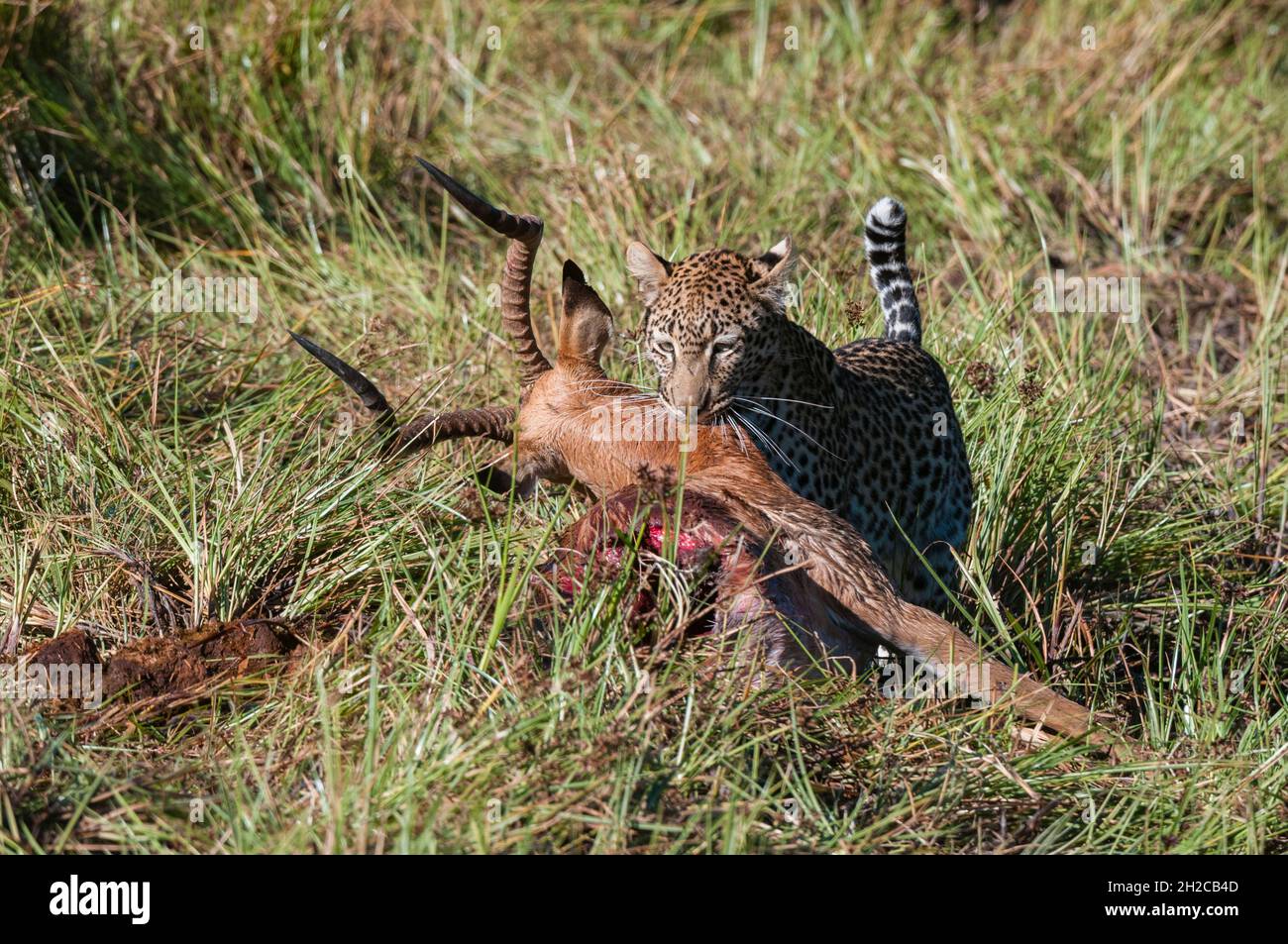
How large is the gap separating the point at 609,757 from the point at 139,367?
9.69ft

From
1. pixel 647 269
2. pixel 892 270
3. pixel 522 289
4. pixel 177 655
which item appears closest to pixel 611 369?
pixel 647 269

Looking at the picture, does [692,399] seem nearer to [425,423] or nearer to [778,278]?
[778,278]

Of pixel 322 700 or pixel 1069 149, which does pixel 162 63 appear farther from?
pixel 322 700

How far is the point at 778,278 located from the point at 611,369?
0.89 metres

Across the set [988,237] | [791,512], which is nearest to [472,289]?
[988,237]

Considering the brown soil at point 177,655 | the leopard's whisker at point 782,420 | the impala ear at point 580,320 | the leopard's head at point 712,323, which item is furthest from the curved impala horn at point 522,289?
the brown soil at point 177,655

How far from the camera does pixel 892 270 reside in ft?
20.7

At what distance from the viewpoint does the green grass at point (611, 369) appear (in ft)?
12.5

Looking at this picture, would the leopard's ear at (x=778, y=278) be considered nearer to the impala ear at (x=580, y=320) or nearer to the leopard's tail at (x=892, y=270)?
the impala ear at (x=580, y=320)

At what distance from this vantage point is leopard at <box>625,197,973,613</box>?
5.21 meters

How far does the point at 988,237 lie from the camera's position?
7.91 m

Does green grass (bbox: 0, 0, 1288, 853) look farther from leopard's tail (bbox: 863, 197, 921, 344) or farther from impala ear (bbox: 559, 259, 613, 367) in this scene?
impala ear (bbox: 559, 259, 613, 367)

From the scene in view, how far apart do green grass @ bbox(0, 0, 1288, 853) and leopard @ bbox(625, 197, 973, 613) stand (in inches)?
7.6

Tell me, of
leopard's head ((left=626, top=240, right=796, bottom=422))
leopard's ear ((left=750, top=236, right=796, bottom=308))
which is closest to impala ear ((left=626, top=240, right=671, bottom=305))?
leopard's head ((left=626, top=240, right=796, bottom=422))
